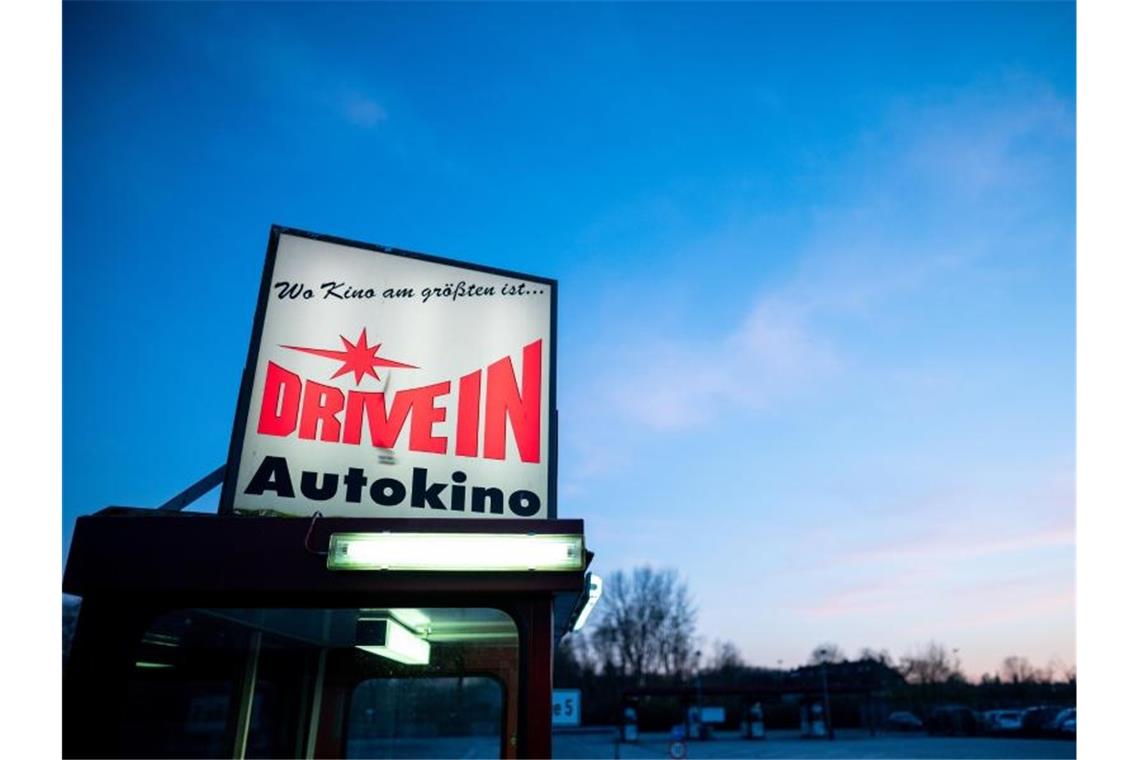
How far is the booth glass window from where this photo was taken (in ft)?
17.3

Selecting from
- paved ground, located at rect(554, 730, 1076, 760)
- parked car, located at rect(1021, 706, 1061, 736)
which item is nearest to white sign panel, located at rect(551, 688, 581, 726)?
paved ground, located at rect(554, 730, 1076, 760)

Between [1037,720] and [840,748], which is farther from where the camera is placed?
[1037,720]

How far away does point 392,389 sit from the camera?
679cm

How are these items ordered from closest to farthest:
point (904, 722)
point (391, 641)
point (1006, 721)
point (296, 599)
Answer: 1. point (296, 599)
2. point (391, 641)
3. point (1006, 721)
4. point (904, 722)

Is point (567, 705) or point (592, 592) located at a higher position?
point (592, 592)

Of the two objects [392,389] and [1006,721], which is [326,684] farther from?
[1006,721]

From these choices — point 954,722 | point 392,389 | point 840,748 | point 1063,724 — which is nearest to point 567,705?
point 392,389

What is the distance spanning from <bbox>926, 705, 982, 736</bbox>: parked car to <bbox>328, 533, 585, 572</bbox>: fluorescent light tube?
6110cm

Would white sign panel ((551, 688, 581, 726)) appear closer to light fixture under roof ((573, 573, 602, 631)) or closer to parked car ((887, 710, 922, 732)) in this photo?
light fixture under roof ((573, 573, 602, 631))

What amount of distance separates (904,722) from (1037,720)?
41.5 feet

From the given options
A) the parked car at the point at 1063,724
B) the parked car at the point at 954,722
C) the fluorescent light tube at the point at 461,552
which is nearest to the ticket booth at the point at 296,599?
the fluorescent light tube at the point at 461,552
